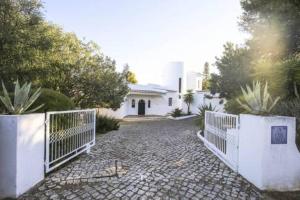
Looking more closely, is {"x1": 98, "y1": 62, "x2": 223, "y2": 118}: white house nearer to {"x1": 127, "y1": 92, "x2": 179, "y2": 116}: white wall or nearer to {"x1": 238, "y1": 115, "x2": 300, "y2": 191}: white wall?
{"x1": 127, "y1": 92, "x2": 179, "y2": 116}: white wall

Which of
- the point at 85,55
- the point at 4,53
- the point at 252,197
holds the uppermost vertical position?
the point at 85,55

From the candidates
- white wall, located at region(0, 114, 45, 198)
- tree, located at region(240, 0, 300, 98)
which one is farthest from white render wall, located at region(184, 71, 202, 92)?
white wall, located at region(0, 114, 45, 198)

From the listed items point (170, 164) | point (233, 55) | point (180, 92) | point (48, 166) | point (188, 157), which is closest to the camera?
point (48, 166)

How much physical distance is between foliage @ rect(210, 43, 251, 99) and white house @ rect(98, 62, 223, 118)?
644 centimetres

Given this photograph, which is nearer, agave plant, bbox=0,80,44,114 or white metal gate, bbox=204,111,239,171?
agave plant, bbox=0,80,44,114

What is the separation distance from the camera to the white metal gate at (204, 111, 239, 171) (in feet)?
18.1

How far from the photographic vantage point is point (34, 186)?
14.2 ft

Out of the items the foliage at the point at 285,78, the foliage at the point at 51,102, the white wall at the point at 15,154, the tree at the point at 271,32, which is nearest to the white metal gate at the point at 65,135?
the foliage at the point at 51,102

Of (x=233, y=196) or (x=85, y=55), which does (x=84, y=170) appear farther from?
(x=85, y=55)

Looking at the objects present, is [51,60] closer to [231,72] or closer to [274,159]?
[274,159]

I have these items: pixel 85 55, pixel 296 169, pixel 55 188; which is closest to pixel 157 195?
pixel 55 188

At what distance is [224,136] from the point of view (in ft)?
20.6

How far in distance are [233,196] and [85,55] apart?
11639mm

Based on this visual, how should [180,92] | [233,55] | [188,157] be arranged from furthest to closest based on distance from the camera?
1. [180,92]
2. [233,55]
3. [188,157]
